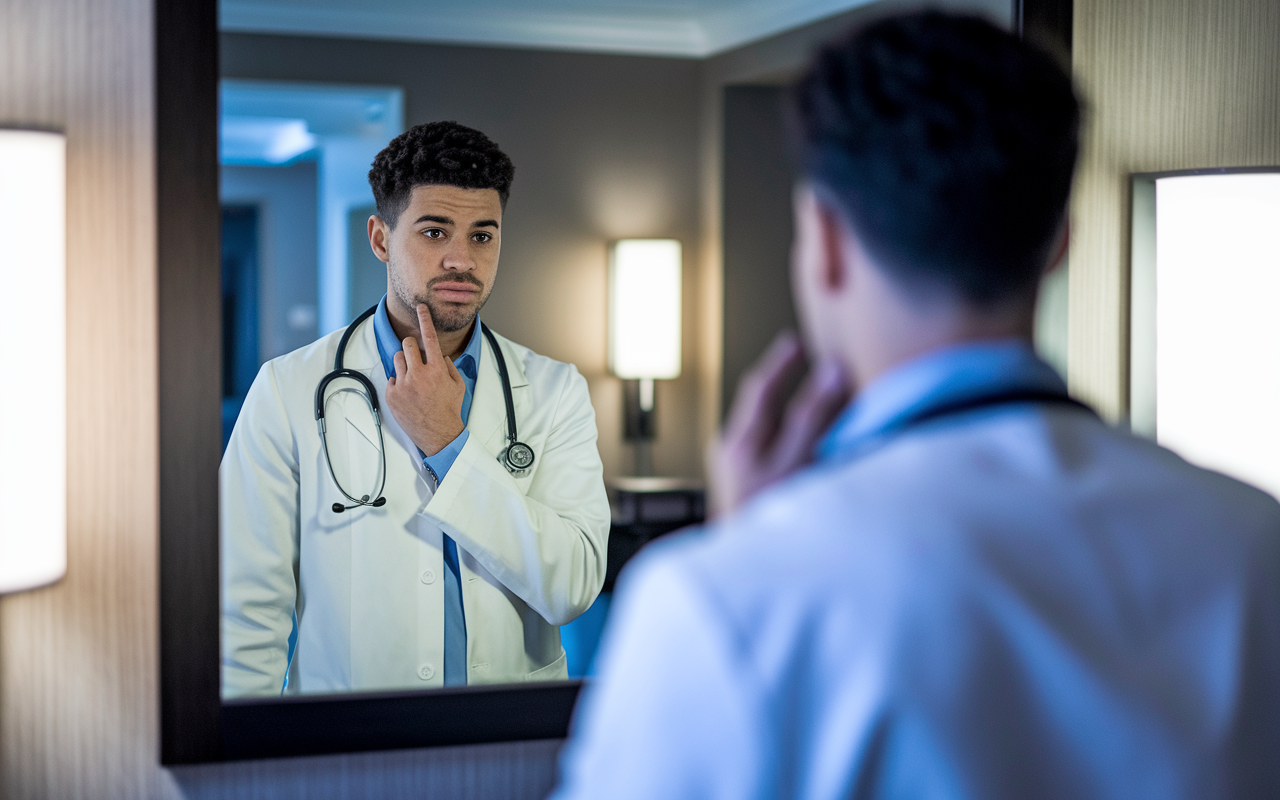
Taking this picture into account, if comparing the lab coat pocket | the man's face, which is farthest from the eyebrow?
the lab coat pocket

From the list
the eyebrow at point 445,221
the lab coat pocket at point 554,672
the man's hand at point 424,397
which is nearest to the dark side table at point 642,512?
the lab coat pocket at point 554,672

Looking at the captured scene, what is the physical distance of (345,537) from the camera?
1221mm

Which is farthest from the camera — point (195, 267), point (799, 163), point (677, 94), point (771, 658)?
point (677, 94)

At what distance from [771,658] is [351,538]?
89cm

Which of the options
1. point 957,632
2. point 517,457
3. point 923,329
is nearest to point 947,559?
point 957,632

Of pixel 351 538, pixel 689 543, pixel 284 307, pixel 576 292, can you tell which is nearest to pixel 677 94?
pixel 576 292

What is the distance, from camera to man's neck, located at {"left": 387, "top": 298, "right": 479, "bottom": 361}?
1217mm

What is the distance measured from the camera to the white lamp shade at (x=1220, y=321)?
152 cm

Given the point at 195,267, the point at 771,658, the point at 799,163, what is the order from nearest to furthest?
1. the point at 771,658
2. the point at 799,163
3. the point at 195,267

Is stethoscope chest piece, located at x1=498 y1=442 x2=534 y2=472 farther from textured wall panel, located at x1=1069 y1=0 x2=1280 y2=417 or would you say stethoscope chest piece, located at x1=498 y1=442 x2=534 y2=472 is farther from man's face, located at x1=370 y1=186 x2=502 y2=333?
textured wall panel, located at x1=1069 y1=0 x2=1280 y2=417

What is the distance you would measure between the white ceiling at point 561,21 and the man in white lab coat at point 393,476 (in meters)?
0.14

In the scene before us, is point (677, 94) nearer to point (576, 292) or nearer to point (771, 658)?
point (576, 292)

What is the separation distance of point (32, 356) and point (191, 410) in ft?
0.57

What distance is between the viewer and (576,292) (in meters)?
1.28
